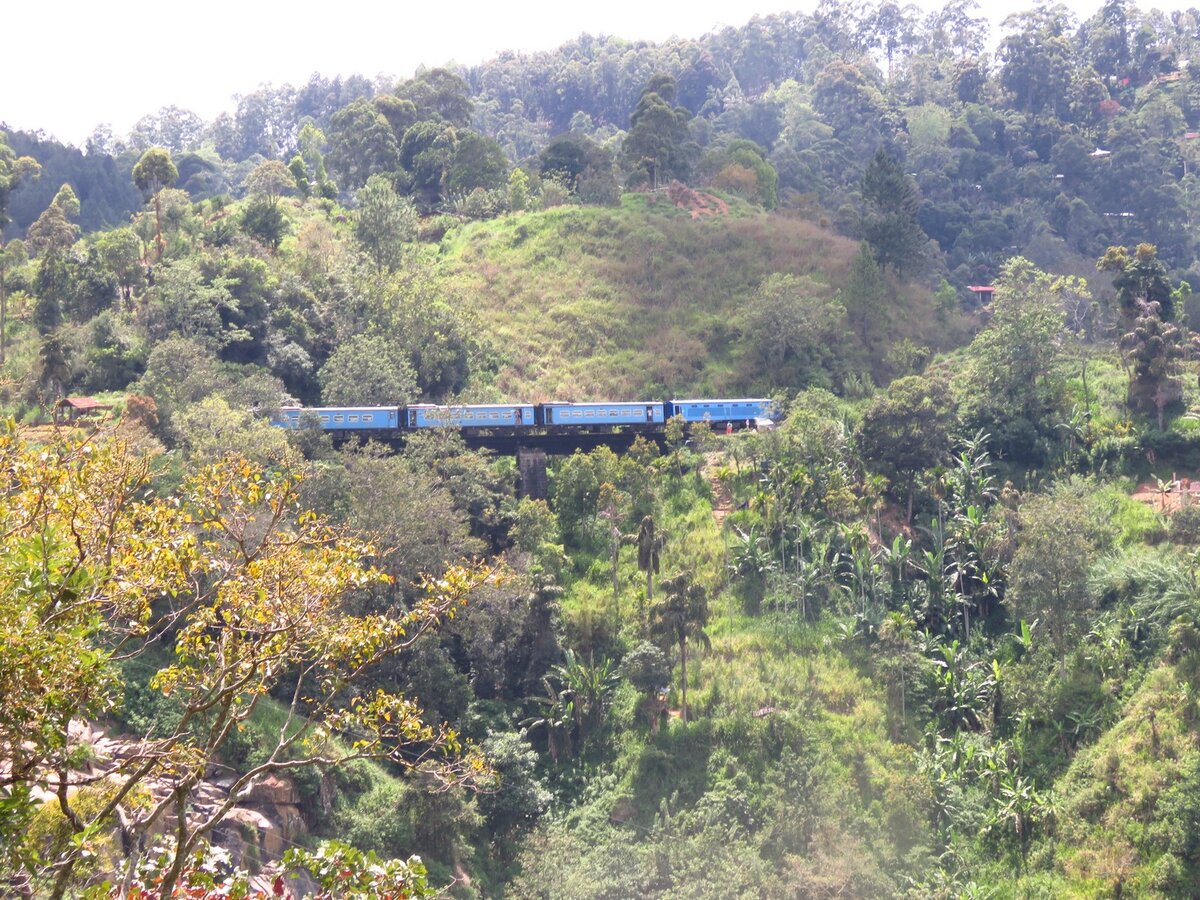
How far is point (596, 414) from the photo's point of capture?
47.6 metres

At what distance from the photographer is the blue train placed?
152 feet

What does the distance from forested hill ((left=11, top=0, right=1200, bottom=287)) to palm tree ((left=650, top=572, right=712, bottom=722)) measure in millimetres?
41173

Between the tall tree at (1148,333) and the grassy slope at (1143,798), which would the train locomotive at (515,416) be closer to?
the tall tree at (1148,333)

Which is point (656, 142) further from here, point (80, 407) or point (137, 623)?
point (137, 623)

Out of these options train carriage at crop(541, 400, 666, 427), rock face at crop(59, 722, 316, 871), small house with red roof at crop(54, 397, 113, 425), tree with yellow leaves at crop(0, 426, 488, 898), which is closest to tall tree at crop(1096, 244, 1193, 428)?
train carriage at crop(541, 400, 666, 427)

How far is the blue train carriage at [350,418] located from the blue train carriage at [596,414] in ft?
18.2

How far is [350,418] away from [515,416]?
588 cm

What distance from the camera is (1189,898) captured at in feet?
94.6

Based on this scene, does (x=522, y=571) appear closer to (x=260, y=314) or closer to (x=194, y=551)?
(x=260, y=314)

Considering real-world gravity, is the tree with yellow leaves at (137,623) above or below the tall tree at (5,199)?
below

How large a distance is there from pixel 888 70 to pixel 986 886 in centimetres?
10270

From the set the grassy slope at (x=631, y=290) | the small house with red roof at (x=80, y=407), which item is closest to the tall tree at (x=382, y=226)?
the grassy slope at (x=631, y=290)

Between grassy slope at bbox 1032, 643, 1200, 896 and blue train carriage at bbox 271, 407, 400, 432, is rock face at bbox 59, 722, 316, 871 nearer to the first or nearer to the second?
blue train carriage at bbox 271, 407, 400, 432

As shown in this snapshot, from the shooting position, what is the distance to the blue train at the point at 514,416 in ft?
152
